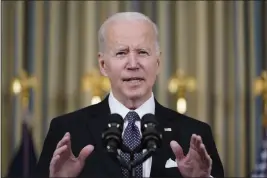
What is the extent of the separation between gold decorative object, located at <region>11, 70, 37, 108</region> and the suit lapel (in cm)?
345

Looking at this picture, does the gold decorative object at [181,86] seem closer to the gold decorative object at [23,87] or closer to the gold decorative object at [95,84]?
the gold decorative object at [95,84]

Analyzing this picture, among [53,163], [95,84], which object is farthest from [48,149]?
[95,84]

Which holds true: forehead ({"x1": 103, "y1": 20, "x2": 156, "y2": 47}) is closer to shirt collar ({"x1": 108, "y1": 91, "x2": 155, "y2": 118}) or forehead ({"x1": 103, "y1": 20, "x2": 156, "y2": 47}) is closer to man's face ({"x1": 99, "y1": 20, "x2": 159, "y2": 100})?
man's face ({"x1": 99, "y1": 20, "x2": 159, "y2": 100})

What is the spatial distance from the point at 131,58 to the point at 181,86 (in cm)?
363

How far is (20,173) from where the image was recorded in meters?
5.54

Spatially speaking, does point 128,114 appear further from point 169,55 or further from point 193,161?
point 169,55

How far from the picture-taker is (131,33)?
2.79 m

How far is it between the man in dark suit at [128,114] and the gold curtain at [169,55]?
3450 millimetres

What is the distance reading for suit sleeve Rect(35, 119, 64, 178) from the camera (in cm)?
276

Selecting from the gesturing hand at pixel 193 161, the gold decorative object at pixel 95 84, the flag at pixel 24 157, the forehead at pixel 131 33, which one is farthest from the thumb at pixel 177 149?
the gold decorative object at pixel 95 84

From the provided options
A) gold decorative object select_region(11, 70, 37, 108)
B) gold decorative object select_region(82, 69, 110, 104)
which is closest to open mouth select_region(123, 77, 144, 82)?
gold decorative object select_region(82, 69, 110, 104)

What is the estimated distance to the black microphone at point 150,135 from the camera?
2252 mm

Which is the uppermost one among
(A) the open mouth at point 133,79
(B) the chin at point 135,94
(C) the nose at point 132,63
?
(C) the nose at point 132,63

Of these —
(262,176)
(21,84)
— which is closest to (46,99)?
(21,84)
